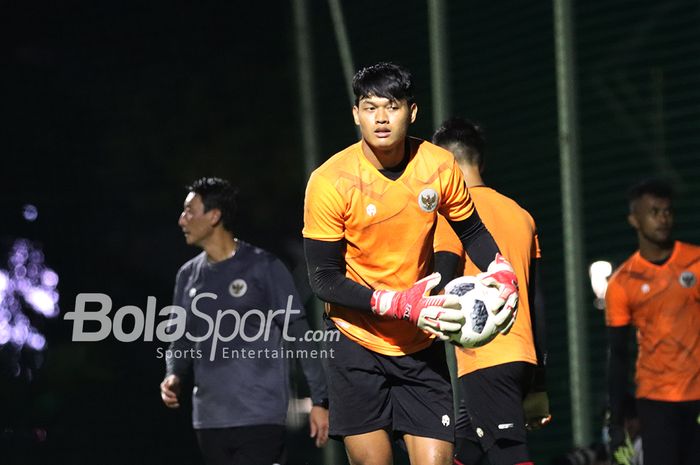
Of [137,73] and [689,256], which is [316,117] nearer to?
[137,73]

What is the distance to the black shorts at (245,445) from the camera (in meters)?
6.92

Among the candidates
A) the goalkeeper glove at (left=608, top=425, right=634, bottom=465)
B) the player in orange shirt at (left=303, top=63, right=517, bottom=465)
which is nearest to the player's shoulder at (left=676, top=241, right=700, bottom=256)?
the goalkeeper glove at (left=608, top=425, right=634, bottom=465)

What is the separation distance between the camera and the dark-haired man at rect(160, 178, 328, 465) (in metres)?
6.95

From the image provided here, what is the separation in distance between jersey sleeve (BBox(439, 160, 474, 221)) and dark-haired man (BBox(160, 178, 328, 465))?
1835 mm

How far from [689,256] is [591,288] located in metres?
2.30

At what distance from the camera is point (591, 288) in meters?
9.54

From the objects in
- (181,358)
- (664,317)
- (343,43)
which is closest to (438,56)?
(343,43)

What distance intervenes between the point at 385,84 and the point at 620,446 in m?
3.21

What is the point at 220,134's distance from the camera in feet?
34.7

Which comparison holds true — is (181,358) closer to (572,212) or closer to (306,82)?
(572,212)

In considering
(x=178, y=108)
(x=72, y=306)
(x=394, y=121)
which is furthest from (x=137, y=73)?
(x=394, y=121)

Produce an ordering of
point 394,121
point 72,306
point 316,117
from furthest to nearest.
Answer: point 316,117 → point 72,306 → point 394,121

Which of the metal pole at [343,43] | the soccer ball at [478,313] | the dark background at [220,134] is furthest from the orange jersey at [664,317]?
the metal pole at [343,43]

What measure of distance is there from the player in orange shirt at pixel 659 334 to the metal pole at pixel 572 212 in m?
2.02
